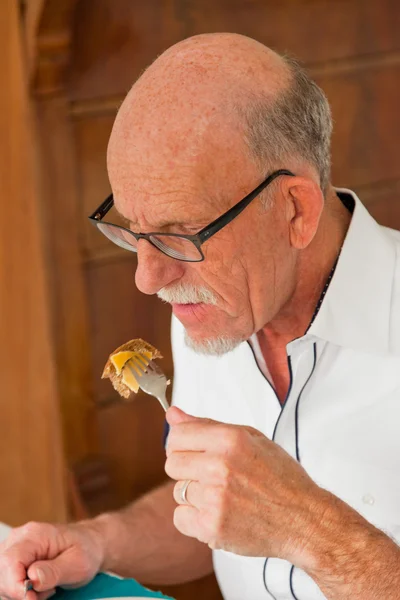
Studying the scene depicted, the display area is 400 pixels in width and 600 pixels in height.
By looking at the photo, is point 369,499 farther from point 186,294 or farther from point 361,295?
point 186,294

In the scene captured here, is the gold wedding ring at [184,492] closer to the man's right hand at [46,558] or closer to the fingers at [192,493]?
the fingers at [192,493]

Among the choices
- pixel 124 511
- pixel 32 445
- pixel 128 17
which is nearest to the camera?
pixel 124 511

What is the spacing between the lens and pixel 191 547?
156 centimetres

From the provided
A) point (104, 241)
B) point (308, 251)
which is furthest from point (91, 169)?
point (308, 251)

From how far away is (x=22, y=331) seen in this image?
6.63ft

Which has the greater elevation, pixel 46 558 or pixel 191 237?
pixel 191 237

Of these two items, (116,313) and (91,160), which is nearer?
(91,160)

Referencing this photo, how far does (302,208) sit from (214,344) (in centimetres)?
25

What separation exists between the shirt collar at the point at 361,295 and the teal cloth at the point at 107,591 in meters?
0.47

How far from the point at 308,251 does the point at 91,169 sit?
72cm

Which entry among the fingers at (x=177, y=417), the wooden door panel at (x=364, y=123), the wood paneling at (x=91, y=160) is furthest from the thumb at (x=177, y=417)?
the wooden door panel at (x=364, y=123)

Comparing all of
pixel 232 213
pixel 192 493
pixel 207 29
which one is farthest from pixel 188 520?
pixel 207 29

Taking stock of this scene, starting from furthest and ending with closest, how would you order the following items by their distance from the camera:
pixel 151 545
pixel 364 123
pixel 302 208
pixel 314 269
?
pixel 364 123 < pixel 151 545 < pixel 314 269 < pixel 302 208

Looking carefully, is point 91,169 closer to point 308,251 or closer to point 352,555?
point 308,251
